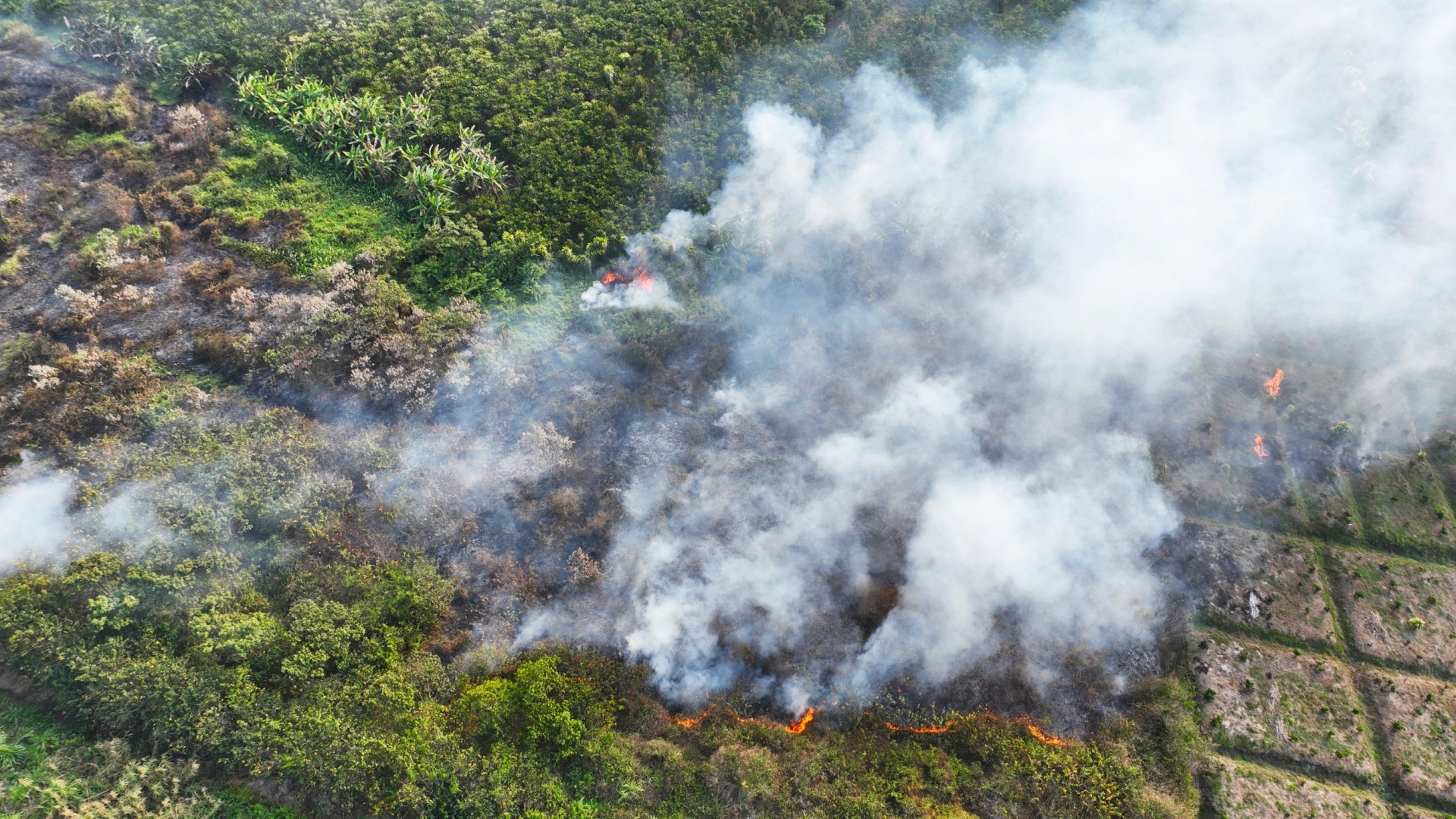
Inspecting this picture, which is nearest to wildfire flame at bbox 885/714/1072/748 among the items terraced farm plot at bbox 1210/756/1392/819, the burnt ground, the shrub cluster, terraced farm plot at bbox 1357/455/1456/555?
the burnt ground

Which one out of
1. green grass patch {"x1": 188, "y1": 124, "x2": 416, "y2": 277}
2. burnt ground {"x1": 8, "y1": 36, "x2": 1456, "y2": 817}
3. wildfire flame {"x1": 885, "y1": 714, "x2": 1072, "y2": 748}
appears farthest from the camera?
green grass patch {"x1": 188, "y1": 124, "x2": 416, "y2": 277}

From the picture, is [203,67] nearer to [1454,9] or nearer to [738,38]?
[738,38]

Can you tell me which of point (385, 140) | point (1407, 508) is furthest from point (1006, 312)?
point (385, 140)

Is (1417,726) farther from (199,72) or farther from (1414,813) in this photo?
(199,72)

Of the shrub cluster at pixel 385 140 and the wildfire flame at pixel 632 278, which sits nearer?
the wildfire flame at pixel 632 278

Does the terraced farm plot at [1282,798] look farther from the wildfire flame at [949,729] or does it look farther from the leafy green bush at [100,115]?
the leafy green bush at [100,115]

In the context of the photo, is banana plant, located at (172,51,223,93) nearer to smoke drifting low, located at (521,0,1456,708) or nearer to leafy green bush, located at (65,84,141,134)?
leafy green bush, located at (65,84,141,134)

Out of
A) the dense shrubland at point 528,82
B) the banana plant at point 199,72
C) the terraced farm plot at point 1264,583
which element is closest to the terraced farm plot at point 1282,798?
the terraced farm plot at point 1264,583
